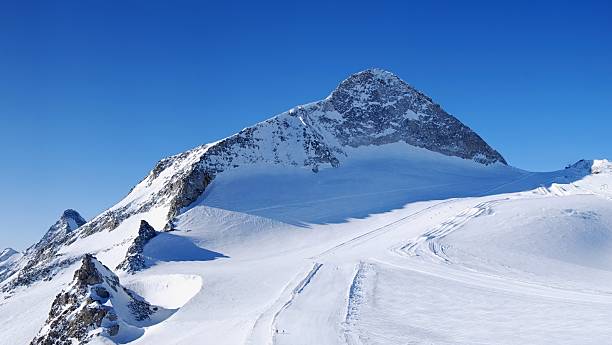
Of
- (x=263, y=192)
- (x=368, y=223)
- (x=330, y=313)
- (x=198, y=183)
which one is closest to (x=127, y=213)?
(x=198, y=183)

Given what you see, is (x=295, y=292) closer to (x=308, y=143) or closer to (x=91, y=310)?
(x=91, y=310)

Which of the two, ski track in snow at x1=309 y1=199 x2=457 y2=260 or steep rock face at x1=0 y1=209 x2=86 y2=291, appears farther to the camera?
steep rock face at x1=0 y1=209 x2=86 y2=291

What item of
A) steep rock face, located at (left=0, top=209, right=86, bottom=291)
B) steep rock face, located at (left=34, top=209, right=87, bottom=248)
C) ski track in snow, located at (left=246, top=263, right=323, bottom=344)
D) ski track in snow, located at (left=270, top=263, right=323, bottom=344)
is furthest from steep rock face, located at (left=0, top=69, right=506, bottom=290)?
ski track in snow, located at (left=246, top=263, right=323, bottom=344)

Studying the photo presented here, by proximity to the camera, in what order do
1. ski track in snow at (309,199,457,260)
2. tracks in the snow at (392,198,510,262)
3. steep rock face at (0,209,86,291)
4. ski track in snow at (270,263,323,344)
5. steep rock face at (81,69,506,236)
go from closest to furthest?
ski track in snow at (270,263,323,344) → tracks in the snow at (392,198,510,262) → ski track in snow at (309,199,457,260) → steep rock face at (0,209,86,291) → steep rock face at (81,69,506,236)

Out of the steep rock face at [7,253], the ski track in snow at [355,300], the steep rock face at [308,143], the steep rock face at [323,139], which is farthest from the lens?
the steep rock face at [7,253]

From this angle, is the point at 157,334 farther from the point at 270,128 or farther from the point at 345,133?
the point at 345,133

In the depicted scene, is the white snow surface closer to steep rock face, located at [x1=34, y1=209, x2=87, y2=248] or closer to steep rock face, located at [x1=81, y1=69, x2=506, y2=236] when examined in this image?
steep rock face, located at [x1=81, y1=69, x2=506, y2=236]

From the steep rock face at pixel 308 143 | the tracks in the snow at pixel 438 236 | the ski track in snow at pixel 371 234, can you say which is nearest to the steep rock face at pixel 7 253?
the steep rock face at pixel 308 143

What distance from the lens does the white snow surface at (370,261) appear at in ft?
60.5

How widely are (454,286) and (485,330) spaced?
314 inches

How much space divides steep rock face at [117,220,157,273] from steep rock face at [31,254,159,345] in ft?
25.1

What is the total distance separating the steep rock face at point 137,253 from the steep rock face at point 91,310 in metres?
7.64

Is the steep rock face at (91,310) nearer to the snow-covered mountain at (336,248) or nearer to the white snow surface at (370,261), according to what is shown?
the snow-covered mountain at (336,248)

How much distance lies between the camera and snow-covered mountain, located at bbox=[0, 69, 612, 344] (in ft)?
64.5
